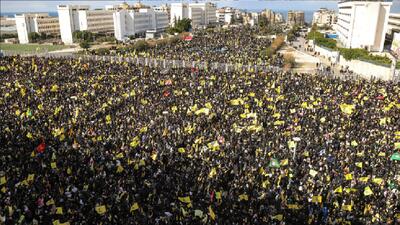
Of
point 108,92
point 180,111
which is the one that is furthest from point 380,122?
point 108,92

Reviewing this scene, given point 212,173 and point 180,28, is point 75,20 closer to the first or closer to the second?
point 180,28

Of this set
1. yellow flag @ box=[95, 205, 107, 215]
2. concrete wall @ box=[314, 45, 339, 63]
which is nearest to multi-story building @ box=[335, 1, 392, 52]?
concrete wall @ box=[314, 45, 339, 63]

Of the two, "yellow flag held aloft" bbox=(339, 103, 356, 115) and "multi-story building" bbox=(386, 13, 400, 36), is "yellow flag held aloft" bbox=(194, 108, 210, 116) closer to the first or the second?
"yellow flag held aloft" bbox=(339, 103, 356, 115)

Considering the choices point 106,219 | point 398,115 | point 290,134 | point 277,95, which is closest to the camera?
point 106,219

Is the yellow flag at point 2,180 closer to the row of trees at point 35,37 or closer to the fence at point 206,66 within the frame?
Result: the fence at point 206,66

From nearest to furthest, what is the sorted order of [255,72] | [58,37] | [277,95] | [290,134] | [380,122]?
[290,134], [380,122], [277,95], [255,72], [58,37]

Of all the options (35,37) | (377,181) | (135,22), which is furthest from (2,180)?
(135,22)

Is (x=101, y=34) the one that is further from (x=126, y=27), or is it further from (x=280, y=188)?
(x=280, y=188)
